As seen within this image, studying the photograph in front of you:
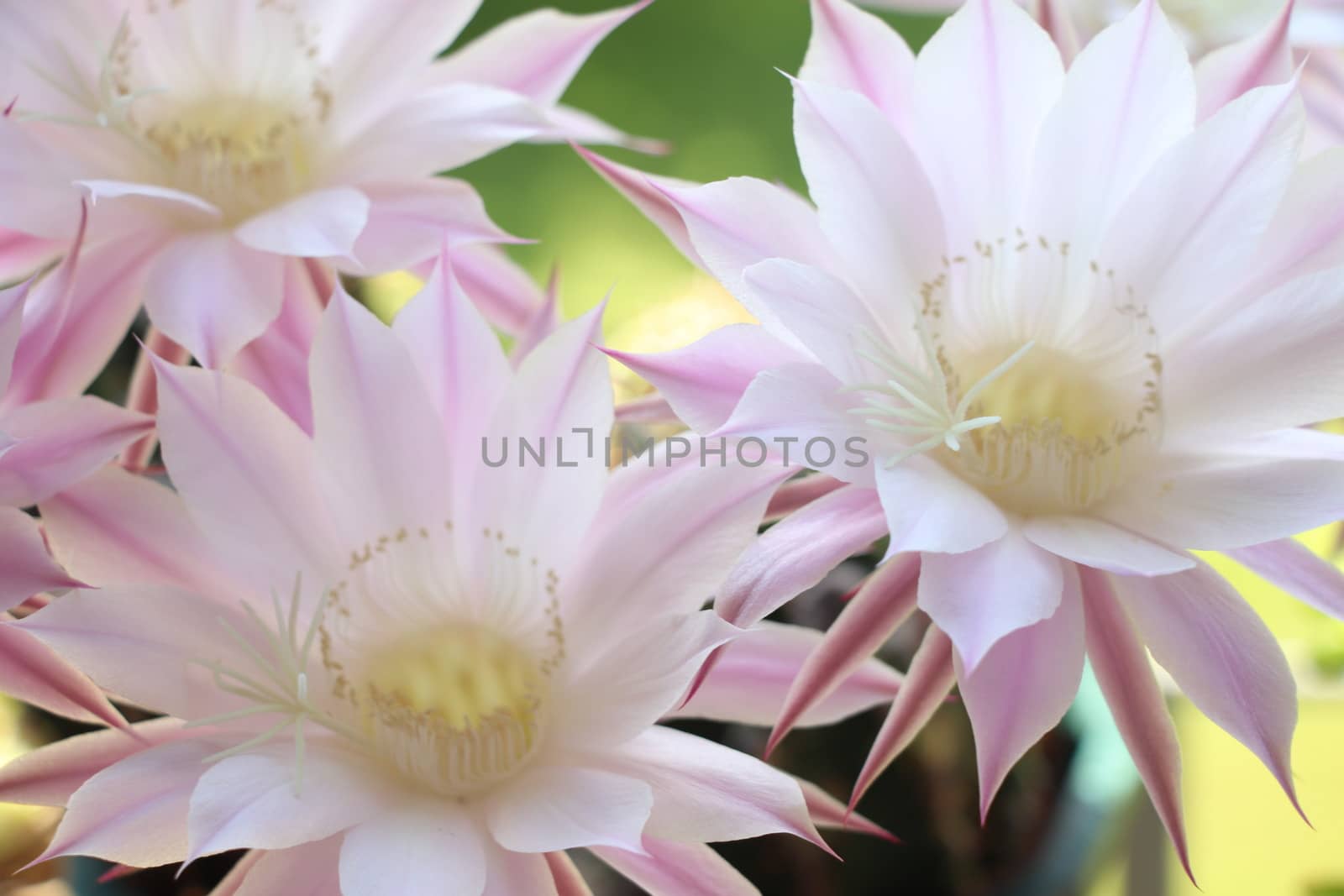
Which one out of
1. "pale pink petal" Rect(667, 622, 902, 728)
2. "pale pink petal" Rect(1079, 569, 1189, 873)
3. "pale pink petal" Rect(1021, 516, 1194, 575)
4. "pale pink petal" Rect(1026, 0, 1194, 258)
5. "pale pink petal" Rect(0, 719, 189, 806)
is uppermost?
"pale pink petal" Rect(1026, 0, 1194, 258)

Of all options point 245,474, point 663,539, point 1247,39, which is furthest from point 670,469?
point 1247,39

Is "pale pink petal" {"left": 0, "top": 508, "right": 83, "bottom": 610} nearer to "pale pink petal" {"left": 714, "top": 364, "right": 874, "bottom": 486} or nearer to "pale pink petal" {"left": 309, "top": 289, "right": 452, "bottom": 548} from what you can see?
"pale pink petal" {"left": 309, "top": 289, "right": 452, "bottom": 548}

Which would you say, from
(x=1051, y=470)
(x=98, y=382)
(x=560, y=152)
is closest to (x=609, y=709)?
(x=1051, y=470)

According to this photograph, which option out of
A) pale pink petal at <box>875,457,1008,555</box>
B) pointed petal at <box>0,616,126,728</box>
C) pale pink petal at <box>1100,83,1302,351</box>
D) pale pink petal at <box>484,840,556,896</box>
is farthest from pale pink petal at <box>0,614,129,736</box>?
pale pink petal at <box>1100,83,1302,351</box>

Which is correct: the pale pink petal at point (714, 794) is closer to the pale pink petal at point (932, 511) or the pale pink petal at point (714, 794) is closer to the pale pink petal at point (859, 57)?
the pale pink petal at point (932, 511)

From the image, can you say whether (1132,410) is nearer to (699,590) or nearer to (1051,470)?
(1051,470)

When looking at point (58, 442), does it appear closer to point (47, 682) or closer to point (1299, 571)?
point (47, 682)

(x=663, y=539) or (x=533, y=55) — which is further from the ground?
(x=533, y=55)
